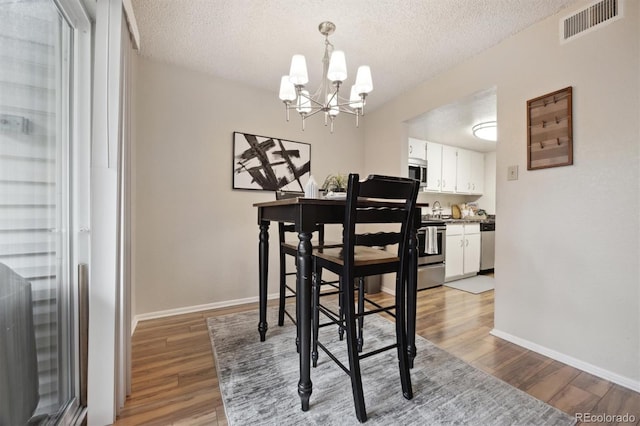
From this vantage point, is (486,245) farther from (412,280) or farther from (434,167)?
(412,280)

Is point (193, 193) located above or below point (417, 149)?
below

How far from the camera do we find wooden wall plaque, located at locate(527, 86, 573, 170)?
1730 millimetres

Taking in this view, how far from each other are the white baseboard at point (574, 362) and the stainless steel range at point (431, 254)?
49.3 inches

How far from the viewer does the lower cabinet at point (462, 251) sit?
12.1 ft

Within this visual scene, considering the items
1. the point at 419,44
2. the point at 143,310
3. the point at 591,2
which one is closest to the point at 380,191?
the point at 419,44

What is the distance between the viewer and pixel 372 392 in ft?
4.55

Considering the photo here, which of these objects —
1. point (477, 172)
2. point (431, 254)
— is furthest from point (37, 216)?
point (477, 172)

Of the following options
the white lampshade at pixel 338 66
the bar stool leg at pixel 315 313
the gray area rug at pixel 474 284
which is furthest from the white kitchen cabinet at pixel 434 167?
the bar stool leg at pixel 315 313

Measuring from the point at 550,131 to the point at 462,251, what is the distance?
2402mm

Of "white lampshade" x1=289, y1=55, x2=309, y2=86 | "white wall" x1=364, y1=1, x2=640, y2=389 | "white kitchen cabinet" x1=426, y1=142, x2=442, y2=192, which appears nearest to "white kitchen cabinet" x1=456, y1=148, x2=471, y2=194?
"white kitchen cabinet" x1=426, y1=142, x2=442, y2=192

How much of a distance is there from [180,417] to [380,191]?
Answer: 1.41 metres

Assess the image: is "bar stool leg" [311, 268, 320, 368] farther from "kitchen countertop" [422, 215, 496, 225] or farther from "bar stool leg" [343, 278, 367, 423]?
"kitchen countertop" [422, 215, 496, 225]

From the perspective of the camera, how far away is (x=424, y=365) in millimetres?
1642

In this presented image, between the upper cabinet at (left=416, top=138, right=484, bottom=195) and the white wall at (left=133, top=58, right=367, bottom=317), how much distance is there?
2.37 metres
